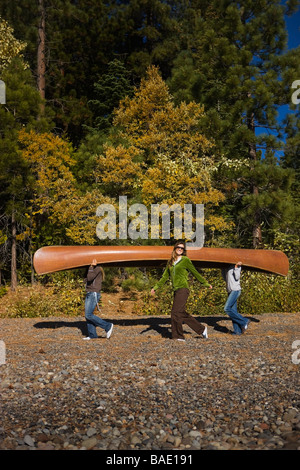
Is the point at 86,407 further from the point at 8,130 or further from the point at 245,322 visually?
the point at 8,130

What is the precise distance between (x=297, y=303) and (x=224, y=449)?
353 inches

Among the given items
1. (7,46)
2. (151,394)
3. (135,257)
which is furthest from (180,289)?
(7,46)

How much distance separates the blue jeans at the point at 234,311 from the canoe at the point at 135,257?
0.70 m

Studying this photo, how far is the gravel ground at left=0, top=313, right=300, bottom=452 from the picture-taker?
3.21 metres

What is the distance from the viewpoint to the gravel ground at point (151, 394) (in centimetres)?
321

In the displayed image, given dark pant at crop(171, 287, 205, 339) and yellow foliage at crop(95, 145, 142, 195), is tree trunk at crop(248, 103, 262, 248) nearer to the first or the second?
yellow foliage at crop(95, 145, 142, 195)

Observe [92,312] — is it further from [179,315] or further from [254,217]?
[254,217]

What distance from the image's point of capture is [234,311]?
751 centimetres

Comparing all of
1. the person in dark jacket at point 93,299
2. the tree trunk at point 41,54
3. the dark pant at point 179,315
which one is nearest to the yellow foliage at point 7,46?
the tree trunk at point 41,54

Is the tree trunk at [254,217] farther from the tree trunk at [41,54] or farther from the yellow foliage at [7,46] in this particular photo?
the yellow foliage at [7,46]

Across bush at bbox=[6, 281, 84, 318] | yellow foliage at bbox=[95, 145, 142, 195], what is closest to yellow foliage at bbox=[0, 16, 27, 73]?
yellow foliage at bbox=[95, 145, 142, 195]

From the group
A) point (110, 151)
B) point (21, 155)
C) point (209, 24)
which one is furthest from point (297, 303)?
point (209, 24)

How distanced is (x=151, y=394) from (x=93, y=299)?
3.11 m

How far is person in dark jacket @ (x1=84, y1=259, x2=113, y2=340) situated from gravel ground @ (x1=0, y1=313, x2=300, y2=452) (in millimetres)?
285
